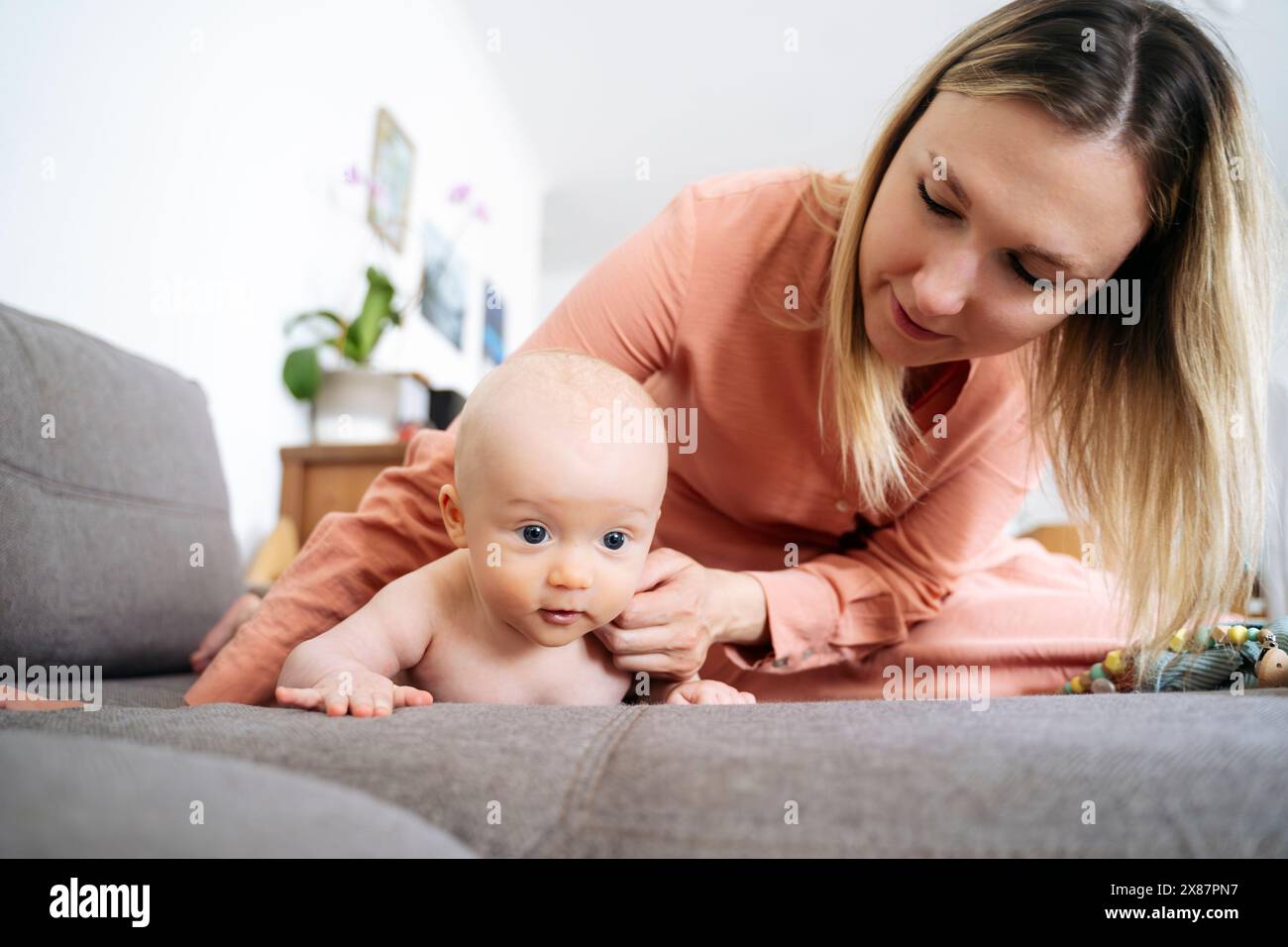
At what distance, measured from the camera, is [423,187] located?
142 inches

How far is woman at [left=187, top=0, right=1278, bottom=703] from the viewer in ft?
3.09

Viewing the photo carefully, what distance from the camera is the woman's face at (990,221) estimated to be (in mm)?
893

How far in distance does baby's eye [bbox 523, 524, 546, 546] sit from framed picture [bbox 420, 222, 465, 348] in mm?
2820

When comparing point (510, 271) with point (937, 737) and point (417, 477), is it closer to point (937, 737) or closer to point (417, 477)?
point (417, 477)

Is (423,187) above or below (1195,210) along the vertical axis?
above

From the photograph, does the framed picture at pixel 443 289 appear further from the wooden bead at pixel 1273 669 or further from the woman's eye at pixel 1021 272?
the wooden bead at pixel 1273 669

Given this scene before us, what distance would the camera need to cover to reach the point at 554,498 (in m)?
0.86

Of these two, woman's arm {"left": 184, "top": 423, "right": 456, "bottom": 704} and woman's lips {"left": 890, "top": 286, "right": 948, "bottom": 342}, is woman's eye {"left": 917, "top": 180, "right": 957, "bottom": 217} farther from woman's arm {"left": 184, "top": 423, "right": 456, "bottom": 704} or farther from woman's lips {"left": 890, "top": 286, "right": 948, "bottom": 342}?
woman's arm {"left": 184, "top": 423, "right": 456, "bottom": 704}

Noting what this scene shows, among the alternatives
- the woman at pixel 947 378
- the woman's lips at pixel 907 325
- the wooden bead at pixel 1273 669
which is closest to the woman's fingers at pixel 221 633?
the woman at pixel 947 378

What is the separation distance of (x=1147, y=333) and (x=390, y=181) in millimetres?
2752
